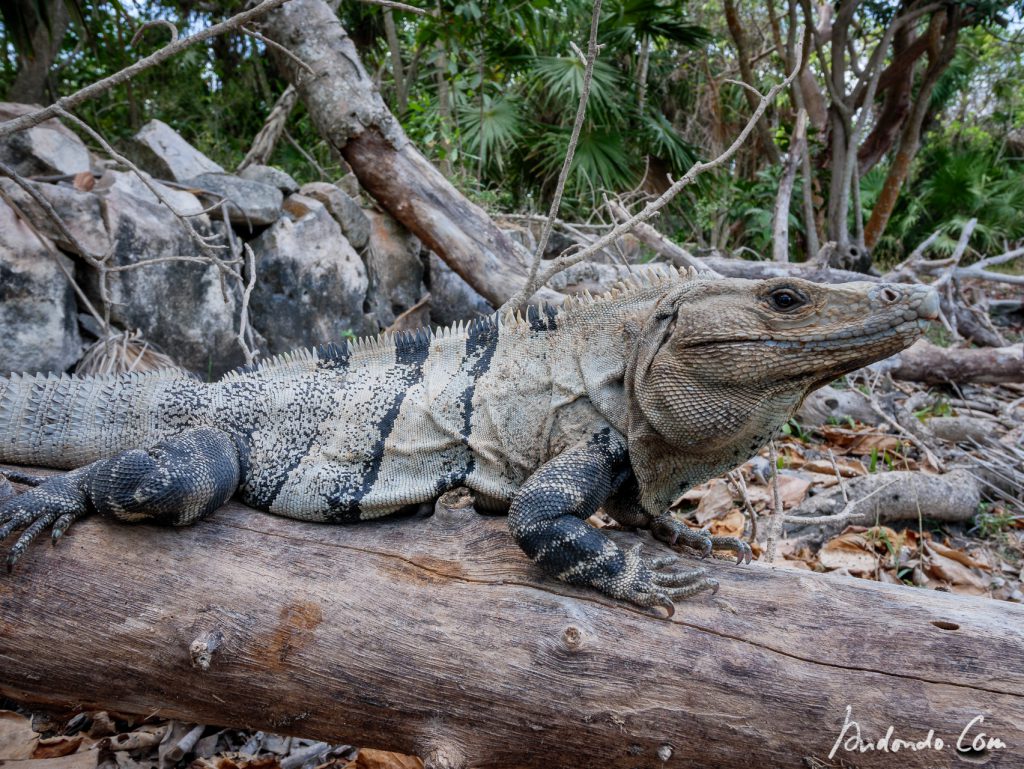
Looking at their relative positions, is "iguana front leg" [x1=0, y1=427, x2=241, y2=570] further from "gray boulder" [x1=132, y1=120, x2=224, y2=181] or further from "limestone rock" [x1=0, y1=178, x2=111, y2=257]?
"gray boulder" [x1=132, y1=120, x2=224, y2=181]

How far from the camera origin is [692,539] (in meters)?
3.24

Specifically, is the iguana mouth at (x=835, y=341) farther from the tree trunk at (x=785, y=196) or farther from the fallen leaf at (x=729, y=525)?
the tree trunk at (x=785, y=196)

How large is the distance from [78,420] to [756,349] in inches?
114

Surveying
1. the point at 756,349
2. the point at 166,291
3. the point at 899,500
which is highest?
the point at 756,349

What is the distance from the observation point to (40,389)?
3385 millimetres

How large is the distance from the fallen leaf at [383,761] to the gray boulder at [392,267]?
5.15 meters

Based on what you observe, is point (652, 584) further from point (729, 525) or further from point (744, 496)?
point (729, 525)

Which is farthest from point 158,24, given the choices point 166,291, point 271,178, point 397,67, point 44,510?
point 397,67

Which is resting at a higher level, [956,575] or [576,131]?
[576,131]

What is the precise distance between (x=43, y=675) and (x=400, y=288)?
5.93 meters

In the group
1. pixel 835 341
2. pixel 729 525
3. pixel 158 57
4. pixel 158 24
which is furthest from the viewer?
pixel 729 525

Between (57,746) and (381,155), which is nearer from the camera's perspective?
(57,746)

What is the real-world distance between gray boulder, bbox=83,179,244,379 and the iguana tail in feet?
7.58

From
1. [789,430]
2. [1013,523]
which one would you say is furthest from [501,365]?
[789,430]
